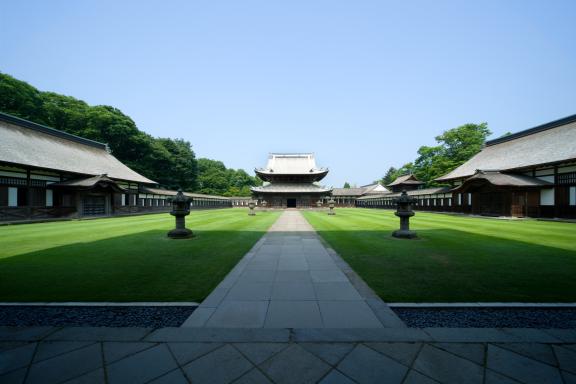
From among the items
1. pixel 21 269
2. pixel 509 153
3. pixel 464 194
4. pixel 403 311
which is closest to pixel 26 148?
pixel 21 269

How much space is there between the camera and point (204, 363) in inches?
96.4

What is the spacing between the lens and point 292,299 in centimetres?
415

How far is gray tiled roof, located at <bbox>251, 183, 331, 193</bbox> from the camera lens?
39594 millimetres

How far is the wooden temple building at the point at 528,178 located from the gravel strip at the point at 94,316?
26140 mm

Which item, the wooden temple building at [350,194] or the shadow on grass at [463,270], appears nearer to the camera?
the shadow on grass at [463,270]

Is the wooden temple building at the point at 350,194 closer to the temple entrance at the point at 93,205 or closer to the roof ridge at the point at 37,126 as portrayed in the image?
the temple entrance at the point at 93,205

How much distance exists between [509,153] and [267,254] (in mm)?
33091

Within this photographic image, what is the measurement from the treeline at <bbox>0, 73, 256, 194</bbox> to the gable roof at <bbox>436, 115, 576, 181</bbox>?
47234 mm

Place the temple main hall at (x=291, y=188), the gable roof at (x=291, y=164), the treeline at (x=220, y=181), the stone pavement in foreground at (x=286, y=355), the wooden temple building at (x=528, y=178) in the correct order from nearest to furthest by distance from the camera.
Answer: the stone pavement in foreground at (x=286, y=355)
the wooden temple building at (x=528, y=178)
the temple main hall at (x=291, y=188)
the gable roof at (x=291, y=164)
the treeline at (x=220, y=181)

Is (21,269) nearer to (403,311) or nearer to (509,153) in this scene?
(403,311)

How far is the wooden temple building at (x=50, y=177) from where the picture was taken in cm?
1772

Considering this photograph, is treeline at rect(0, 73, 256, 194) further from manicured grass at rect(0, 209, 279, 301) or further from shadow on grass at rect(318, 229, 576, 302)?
shadow on grass at rect(318, 229, 576, 302)

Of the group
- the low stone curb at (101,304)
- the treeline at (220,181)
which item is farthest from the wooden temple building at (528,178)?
the treeline at (220,181)

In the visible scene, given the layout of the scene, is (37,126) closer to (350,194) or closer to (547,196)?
(547,196)
